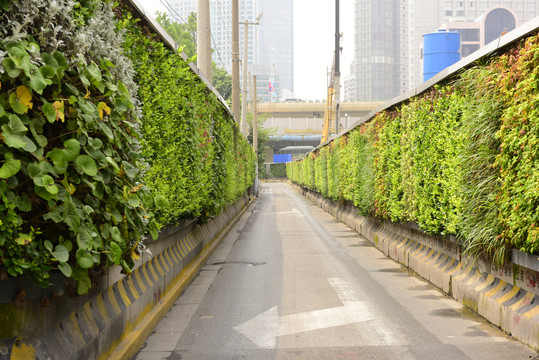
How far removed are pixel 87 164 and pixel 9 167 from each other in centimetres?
66

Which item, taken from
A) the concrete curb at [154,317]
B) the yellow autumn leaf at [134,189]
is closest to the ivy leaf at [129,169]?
the yellow autumn leaf at [134,189]

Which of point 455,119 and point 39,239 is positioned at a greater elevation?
point 455,119

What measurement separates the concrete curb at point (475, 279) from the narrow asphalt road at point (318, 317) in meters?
0.14

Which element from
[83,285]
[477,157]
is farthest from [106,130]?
[477,157]

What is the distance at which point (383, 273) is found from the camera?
9648 mm

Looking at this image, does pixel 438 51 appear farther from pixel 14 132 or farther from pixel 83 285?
pixel 14 132

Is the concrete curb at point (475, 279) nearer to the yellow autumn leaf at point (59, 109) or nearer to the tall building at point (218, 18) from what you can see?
the yellow autumn leaf at point (59, 109)

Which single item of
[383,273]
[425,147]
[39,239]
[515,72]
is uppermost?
[515,72]

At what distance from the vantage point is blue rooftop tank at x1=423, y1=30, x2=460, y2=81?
84062 mm

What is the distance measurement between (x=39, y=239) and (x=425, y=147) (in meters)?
6.93

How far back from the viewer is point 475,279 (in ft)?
22.6

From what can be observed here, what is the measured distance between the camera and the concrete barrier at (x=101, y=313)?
3.48 metres

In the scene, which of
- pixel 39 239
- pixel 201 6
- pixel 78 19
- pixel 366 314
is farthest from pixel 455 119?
pixel 201 6

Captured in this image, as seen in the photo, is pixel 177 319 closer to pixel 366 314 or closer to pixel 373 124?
pixel 366 314
